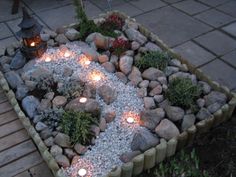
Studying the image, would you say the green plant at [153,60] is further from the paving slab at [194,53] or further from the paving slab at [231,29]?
the paving slab at [231,29]

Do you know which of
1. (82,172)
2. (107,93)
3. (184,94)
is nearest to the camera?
(82,172)

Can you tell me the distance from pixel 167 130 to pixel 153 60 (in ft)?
4.26

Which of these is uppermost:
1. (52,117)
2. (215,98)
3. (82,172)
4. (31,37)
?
(31,37)

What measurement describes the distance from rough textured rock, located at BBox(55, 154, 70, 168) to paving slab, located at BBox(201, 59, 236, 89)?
244 centimetres

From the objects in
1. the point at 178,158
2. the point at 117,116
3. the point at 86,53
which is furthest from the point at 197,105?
the point at 86,53

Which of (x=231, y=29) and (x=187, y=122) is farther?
(x=231, y=29)

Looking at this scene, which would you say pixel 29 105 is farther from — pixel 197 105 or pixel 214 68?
pixel 214 68

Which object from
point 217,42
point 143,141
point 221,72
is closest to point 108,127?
point 143,141

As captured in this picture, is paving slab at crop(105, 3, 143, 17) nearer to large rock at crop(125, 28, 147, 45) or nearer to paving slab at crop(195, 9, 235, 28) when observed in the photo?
large rock at crop(125, 28, 147, 45)

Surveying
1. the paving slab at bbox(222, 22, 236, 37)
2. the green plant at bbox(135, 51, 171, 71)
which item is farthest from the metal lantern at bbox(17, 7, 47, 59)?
the paving slab at bbox(222, 22, 236, 37)

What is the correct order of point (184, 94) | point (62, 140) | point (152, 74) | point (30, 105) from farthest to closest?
point (152, 74)
point (30, 105)
point (184, 94)
point (62, 140)

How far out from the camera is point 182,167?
12.0 ft

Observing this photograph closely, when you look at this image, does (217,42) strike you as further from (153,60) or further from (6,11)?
(6,11)

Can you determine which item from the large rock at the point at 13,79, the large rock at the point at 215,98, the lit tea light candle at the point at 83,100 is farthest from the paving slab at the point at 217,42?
the large rock at the point at 13,79
